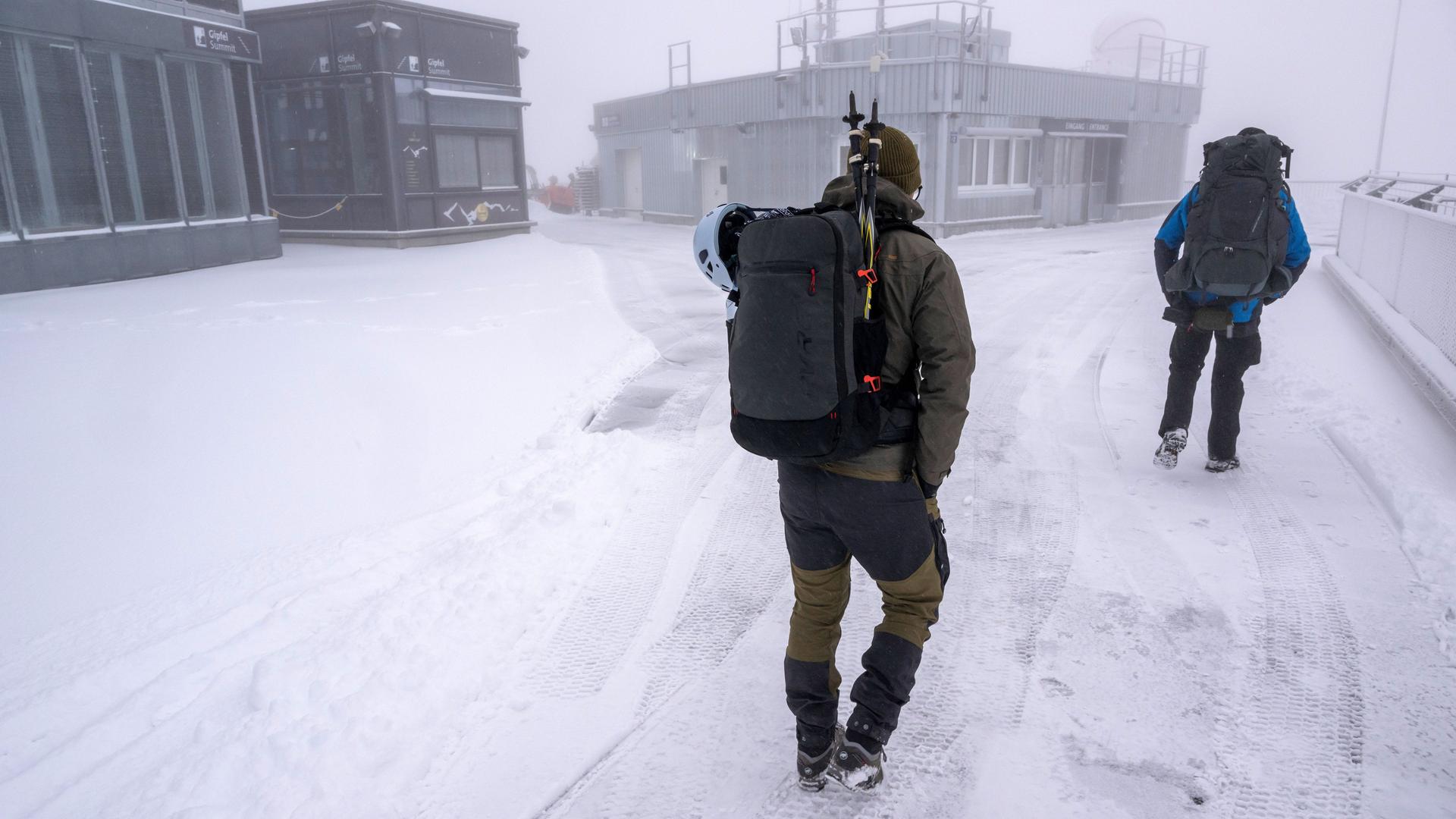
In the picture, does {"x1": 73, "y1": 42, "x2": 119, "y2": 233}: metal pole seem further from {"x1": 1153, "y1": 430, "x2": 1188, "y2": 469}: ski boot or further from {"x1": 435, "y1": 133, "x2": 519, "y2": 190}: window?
{"x1": 1153, "y1": 430, "x2": 1188, "y2": 469}: ski boot

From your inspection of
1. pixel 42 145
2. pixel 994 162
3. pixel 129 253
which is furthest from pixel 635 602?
pixel 994 162

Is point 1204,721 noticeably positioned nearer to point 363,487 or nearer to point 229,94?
point 363,487

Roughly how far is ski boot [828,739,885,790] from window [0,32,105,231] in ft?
45.1

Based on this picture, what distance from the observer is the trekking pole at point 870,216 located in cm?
234

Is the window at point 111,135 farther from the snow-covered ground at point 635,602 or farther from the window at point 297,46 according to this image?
the snow-covered ground at point 635,602

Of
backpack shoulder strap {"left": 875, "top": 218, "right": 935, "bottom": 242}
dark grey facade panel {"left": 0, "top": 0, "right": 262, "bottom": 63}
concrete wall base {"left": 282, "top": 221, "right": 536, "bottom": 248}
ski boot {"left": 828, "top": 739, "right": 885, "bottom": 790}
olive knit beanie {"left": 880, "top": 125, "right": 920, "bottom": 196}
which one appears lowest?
ski boot {"left": 828, "top": 739, "right": 885, "bottom": 790}

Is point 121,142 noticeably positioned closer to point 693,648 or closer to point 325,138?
point 325,138

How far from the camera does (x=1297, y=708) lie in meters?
2.98

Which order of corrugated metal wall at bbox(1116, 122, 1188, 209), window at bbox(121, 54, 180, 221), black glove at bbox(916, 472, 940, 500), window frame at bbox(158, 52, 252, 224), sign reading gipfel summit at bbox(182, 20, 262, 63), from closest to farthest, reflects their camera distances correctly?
black glove at bbox(916, 472, 940, 500), window at bbox(121, 54, 180, 221), window frame at bbox(158, 52, 252, 224), sign reading gipfel summit at bbox(182, 20, 262, 63), corrugated metal wall at bbox(1116, 122, 1188, 209)

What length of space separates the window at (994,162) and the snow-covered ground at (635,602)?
15.4 metres

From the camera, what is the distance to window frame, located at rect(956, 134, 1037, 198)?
21644mm

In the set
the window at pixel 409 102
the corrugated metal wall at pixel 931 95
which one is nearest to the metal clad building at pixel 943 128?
the corrugated metal wall at pixel 931 95

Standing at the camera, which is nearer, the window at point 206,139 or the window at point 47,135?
the window at point 47,135

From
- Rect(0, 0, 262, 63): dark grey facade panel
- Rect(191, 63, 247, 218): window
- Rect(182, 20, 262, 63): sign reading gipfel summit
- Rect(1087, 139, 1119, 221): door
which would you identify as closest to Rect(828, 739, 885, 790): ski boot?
Rect(0, 0, 262, 63): dark grey facade panel
